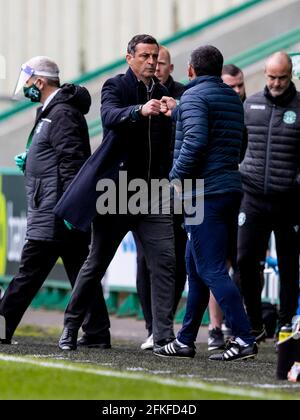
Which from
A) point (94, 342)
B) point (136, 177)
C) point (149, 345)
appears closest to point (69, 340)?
point (94, 342)

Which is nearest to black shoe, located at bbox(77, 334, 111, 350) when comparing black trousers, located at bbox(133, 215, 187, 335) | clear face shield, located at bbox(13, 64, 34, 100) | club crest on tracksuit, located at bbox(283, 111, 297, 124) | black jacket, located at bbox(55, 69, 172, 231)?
black trousers, located at bbox(133, 215, 187, 335)

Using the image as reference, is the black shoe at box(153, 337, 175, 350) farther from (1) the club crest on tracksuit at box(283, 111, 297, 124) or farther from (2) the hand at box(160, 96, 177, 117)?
(1) the club crest on tracksuit at box(283, 111, 297, 124)

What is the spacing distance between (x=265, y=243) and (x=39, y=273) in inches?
70.0

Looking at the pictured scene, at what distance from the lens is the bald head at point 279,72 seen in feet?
37.0

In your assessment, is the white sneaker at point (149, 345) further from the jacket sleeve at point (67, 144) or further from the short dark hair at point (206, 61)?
the short dark hair at point (206, 61)

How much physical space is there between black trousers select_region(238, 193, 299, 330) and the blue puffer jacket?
1443 millimetres

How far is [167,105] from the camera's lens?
10.1 m

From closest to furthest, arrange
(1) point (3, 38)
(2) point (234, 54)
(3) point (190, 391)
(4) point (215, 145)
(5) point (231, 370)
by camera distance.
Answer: (3) point (190, 391)
(5) point (231, 370)
(4) point (215, 145)
(2) point (234, 54)
(1) point (3, 38)

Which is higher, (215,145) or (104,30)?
(104,30)

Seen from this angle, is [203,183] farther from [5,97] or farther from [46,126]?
[5,97]

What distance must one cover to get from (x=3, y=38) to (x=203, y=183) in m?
15.7

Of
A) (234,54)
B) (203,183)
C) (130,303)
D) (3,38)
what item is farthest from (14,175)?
(3,38)

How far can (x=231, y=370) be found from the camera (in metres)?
9.30

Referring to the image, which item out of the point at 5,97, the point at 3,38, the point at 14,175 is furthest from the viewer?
the point at 3,38
